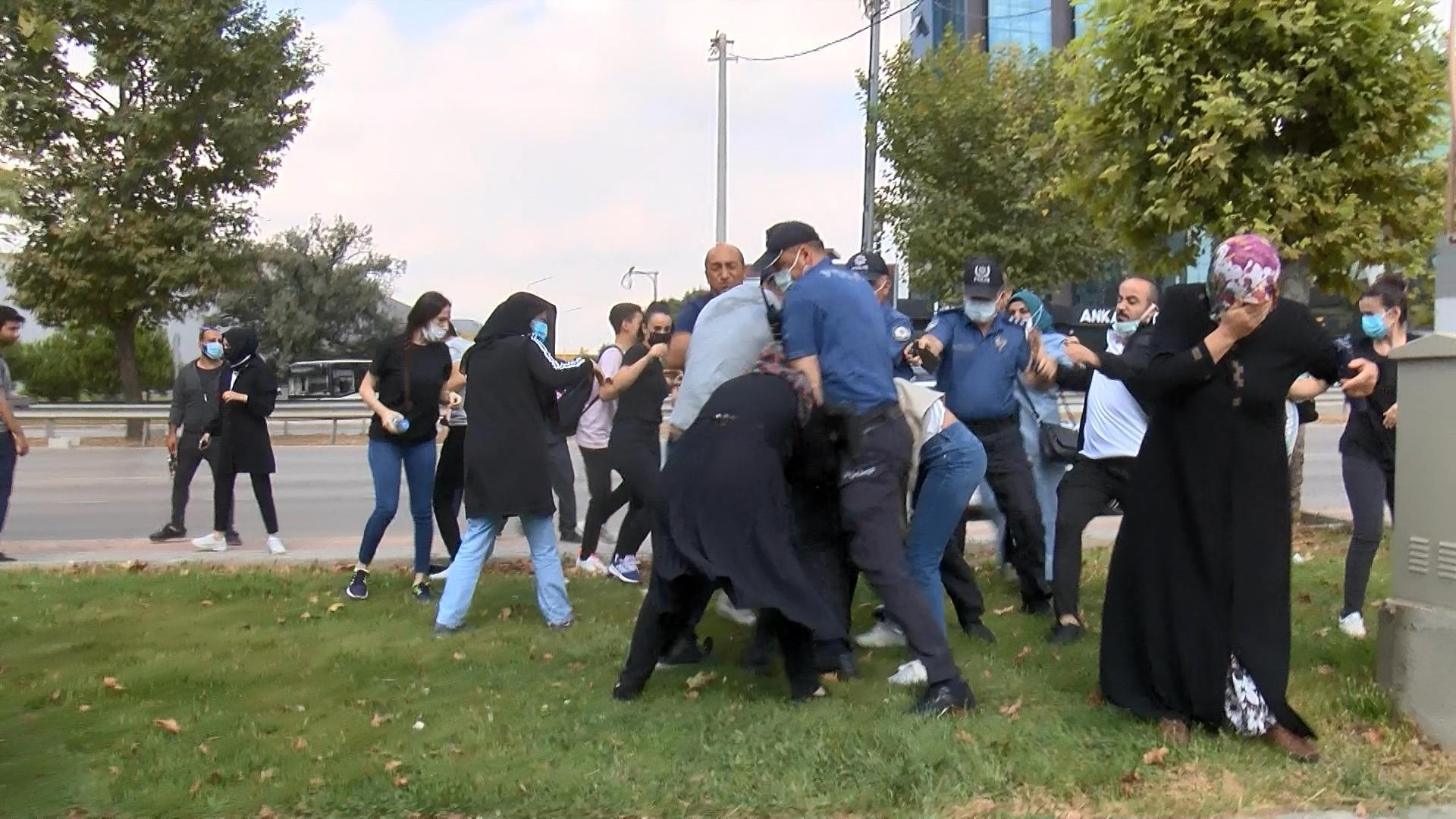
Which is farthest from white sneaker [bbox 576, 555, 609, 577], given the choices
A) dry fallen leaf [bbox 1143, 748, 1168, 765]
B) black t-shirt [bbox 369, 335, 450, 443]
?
dry fallen leaf [bbox 1143, 748, 1168, 765]

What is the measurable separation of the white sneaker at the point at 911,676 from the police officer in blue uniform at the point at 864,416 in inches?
13.5

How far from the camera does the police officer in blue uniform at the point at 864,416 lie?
497 cm

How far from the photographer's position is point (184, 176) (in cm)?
2655

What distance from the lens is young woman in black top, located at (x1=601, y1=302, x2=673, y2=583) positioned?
6809mm

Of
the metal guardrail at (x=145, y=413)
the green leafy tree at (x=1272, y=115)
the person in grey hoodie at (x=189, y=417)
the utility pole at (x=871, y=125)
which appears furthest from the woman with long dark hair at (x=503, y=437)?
the metal guardrail at (x=145, y=413)

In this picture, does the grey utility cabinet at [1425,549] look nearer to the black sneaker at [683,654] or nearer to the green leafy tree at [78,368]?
the black sneaker at [683,654]

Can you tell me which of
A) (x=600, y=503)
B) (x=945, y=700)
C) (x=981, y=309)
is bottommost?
(x=945, y=700)

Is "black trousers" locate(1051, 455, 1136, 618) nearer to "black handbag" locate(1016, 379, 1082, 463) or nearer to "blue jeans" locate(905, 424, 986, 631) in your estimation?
"black handbag" locate(1016, 379, 1082, 463)

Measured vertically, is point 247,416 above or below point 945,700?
above

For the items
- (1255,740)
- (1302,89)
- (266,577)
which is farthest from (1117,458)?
(266,577)

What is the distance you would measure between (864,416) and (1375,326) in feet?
8.56

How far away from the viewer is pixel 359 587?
763 cm

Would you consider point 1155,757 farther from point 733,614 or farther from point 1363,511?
point 733,614

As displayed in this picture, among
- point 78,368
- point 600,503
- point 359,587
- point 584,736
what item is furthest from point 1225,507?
point 78,368
